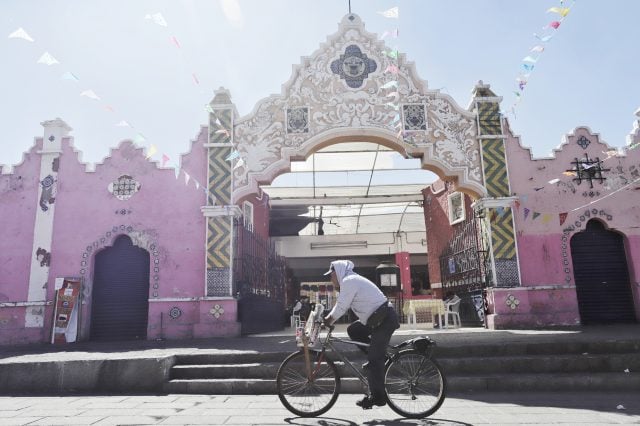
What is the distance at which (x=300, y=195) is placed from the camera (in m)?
17.7

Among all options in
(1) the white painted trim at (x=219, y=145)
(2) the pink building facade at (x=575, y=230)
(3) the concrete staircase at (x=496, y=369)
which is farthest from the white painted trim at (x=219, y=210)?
(2) the pink building facade at (x=575, y=230)

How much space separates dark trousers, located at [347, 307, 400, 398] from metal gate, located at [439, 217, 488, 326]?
712 centimetres

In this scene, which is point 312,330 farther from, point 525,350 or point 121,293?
point 121,293

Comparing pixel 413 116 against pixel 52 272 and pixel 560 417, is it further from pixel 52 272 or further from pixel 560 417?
pixel 52 272

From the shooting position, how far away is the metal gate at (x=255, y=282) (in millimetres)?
11148

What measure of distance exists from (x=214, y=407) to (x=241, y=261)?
6.09 m

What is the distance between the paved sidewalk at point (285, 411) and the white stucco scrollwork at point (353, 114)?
6.19 meters

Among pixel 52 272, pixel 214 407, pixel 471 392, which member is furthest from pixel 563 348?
pixel 52 272

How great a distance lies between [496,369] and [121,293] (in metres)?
8.41

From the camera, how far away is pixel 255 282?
12211 millimetres

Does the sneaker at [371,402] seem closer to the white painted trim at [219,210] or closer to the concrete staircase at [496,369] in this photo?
the concrete staircase at [496,369]

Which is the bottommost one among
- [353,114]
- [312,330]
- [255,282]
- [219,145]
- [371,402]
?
[371,402]

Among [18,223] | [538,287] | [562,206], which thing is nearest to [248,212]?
[18,223]

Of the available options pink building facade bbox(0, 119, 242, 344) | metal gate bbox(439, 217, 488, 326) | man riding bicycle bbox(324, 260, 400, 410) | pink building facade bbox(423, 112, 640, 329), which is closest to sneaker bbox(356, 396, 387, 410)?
man riding bicycle bbox(324, 260, 400, 410)
